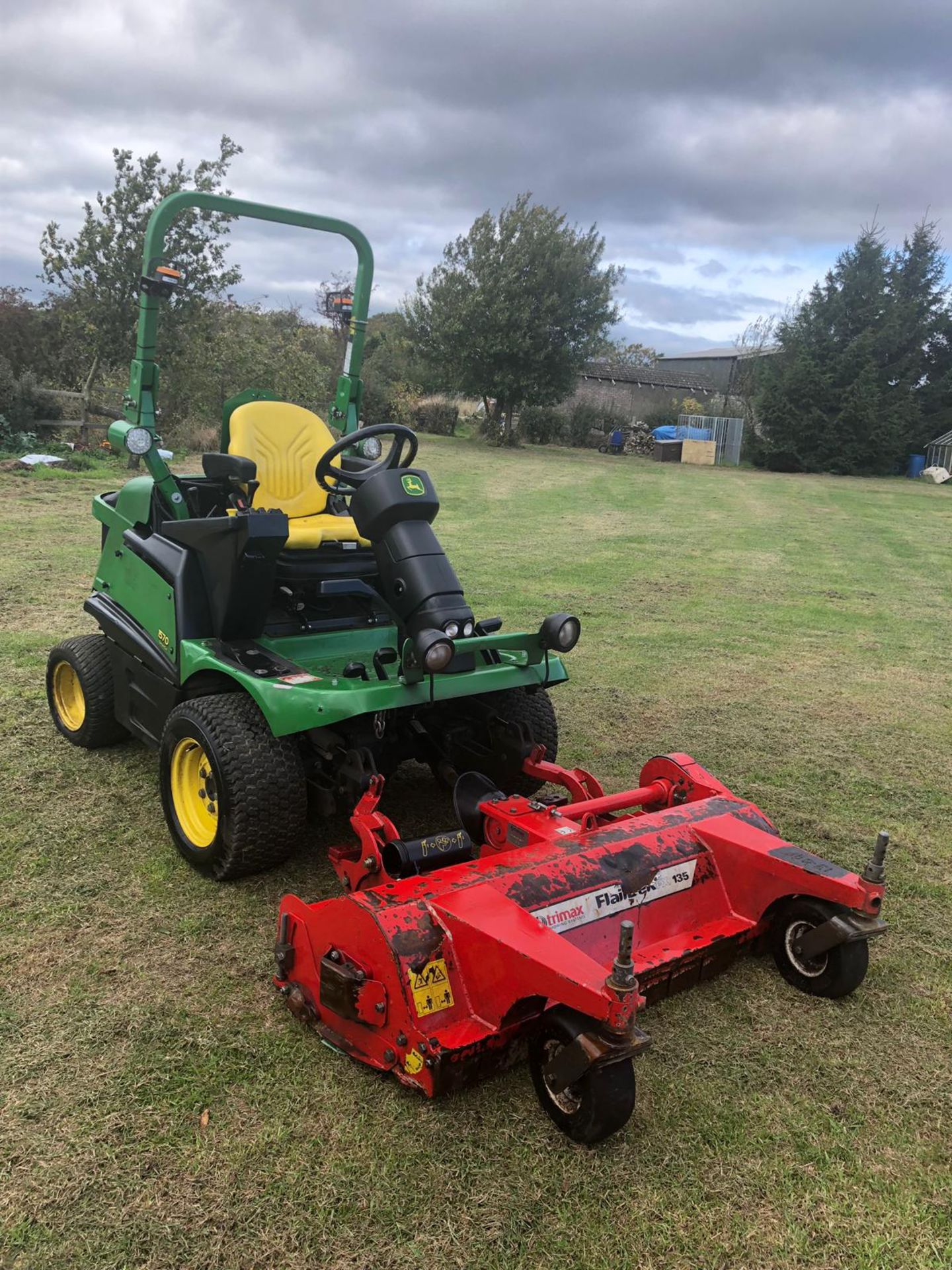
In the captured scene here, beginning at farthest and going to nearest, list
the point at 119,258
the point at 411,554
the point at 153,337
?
the point at 119,258 → the point at 153,337 → the point at 411,554

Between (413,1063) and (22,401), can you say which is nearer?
(413,1063)

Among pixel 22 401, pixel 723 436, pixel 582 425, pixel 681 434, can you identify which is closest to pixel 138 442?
pixel 22 401

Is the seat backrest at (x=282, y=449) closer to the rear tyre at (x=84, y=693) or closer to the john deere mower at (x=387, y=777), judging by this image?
the john deere mower at (x=387, y=777)

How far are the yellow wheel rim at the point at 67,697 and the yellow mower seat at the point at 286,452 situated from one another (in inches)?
49.7

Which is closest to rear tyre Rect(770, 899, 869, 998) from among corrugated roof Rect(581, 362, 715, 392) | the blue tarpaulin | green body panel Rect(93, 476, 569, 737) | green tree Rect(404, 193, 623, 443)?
green body panel Rect(93, 476, 569, 737)

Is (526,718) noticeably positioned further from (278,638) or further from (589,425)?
(589,425)

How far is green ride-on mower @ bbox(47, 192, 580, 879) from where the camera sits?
10.2 ft

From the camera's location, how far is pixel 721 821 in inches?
117

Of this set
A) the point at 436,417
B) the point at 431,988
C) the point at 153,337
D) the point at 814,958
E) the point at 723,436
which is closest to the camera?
the point at 431,988

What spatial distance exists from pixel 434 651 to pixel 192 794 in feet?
3.98

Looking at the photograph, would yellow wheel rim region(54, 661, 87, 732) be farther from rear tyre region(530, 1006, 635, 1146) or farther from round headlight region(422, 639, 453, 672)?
rear tyre region(530, 1006, 635, 1146)

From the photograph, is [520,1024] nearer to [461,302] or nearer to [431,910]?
[431,910]

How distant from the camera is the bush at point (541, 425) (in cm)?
2653

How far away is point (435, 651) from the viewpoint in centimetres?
286
